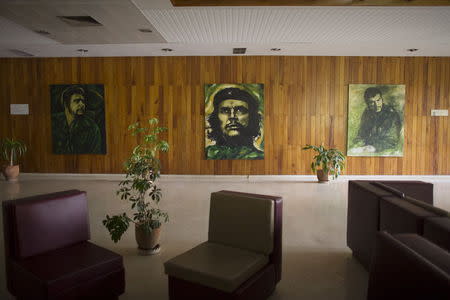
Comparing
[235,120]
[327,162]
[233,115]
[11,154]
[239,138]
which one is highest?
[233,115]

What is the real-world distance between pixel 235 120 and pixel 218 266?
610 centimetres

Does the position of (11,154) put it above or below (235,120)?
below

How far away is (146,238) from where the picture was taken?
12.6 ft

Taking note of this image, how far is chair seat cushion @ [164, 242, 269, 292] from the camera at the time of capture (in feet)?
8.04

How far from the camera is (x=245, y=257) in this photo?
2.76 m

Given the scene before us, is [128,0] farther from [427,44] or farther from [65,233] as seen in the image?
[427,44]

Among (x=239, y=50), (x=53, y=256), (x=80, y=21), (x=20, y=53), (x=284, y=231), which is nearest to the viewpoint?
(x=53, y=256)

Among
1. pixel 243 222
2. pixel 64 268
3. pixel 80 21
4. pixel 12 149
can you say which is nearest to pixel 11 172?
pixel 12 149

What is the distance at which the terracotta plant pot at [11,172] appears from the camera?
8219mm

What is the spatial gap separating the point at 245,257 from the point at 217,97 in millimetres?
6124

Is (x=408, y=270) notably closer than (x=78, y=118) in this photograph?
Yes

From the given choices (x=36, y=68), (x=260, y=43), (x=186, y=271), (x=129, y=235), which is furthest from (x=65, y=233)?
(x=36, y=68)

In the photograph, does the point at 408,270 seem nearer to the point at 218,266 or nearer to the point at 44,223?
the point at 218,266

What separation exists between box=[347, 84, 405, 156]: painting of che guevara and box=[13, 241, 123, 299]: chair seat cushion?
23.3 feet
